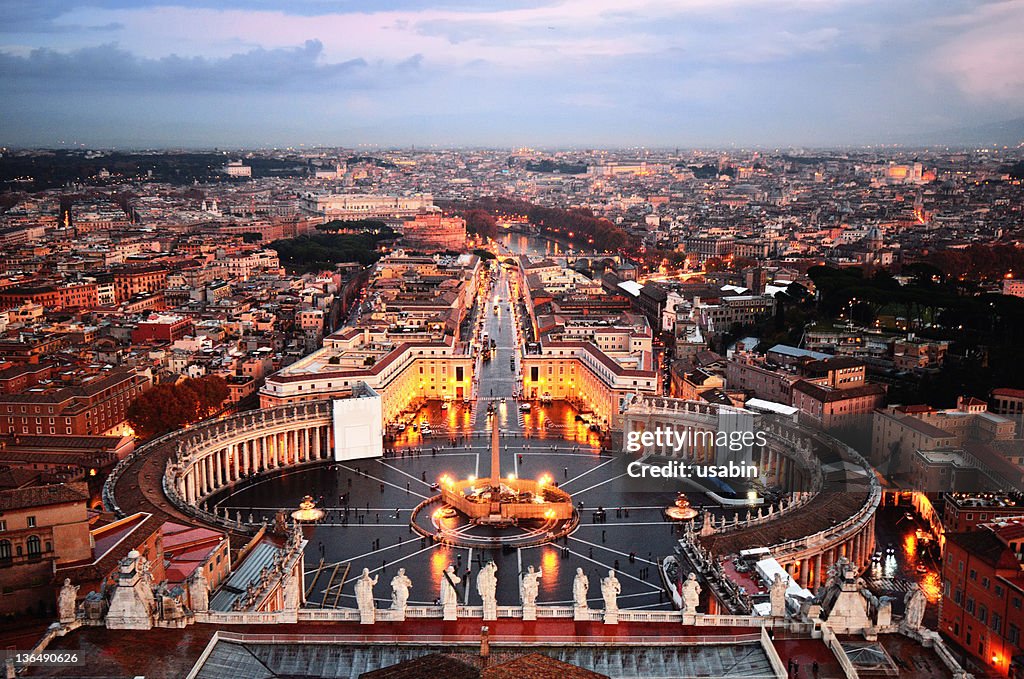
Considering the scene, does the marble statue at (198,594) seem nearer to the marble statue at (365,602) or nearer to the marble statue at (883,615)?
the marble statue at (365,602)

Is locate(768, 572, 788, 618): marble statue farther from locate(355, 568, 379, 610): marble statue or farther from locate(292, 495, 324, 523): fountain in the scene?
locate(292, 495, 324, 523): fountain

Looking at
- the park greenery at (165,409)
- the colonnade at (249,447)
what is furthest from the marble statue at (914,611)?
the park greenery at (165,409)

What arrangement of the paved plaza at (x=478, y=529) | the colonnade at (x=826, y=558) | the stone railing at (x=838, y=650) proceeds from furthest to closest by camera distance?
the paved plaza at (x=478, y=529) → the colonnade at (x=826, y=558) → the stone railing at (x=838, y=650)

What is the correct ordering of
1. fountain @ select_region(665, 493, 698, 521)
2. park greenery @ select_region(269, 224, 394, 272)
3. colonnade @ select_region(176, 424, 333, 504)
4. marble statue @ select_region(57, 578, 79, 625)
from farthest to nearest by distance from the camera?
1. park greenery @ select_region(269, 224, 394, 272)
2. colonnade @ select_region(176, 424, 333, 504)
3. fountain @ select_region(665, 493, 698, 521)
4. marble statue @ select_region(57, 578, 79, 625)

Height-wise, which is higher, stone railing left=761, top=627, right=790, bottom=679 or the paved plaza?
stone railing left=761, top=627, right=790, bottom=679

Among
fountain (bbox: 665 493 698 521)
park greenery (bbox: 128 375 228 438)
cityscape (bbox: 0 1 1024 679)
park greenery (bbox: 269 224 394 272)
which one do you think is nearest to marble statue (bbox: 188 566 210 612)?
cityscape (bbox: 0 1 1024 679)

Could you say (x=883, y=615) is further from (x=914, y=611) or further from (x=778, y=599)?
(x=778, y=599)

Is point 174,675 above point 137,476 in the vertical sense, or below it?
above

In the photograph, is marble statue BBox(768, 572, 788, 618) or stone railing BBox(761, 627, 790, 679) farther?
marble statue BBox(768, 572, 788, 618)

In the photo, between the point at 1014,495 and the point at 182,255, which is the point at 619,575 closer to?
the point at 1014,495

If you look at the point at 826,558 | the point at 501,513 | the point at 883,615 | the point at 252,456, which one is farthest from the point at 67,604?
the point at 252,456

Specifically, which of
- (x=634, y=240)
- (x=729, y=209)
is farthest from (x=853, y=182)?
(x=634, y=240)
